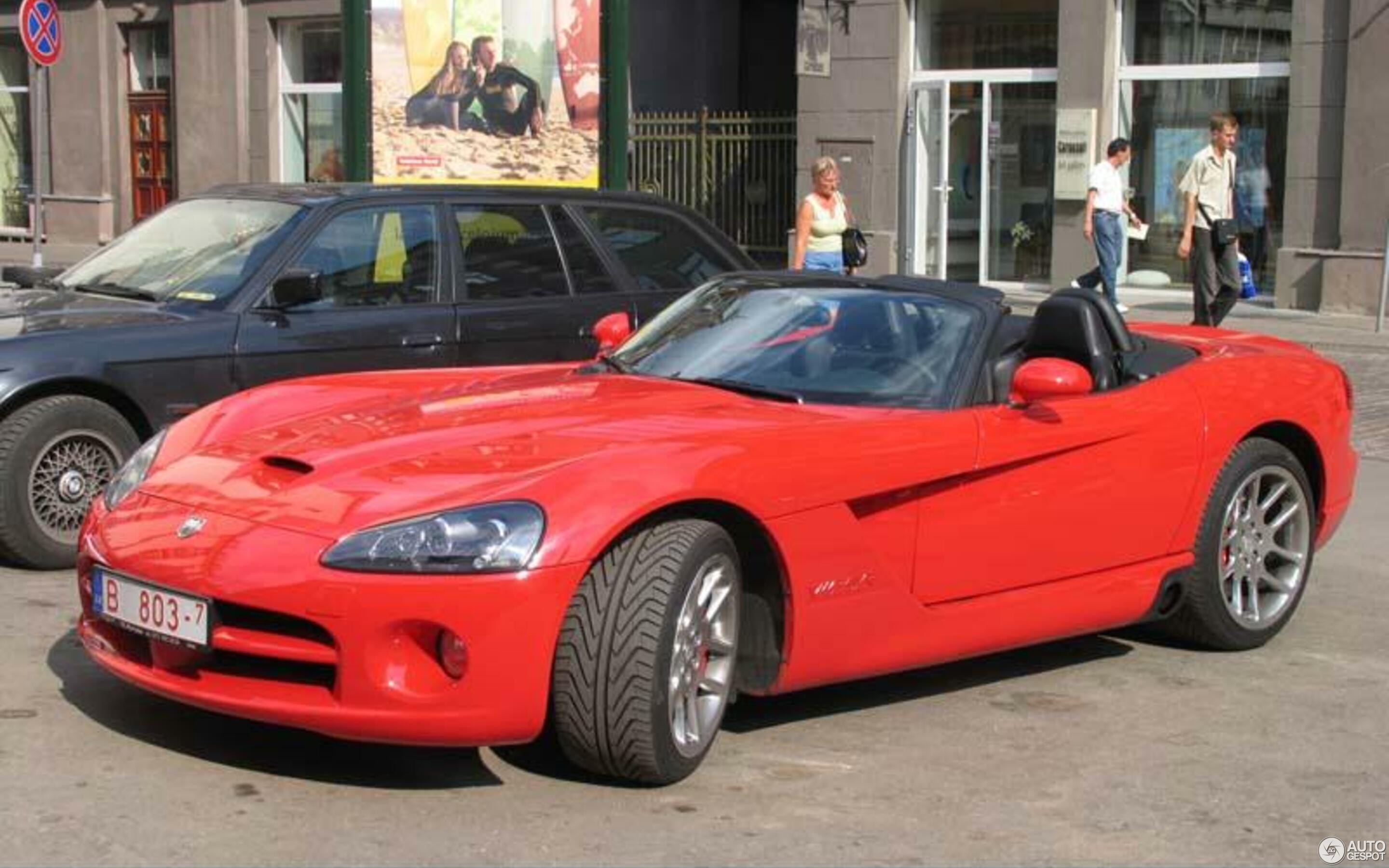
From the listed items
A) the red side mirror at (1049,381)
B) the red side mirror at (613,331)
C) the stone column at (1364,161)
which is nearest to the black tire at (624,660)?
the red side mirror at (1049,381)

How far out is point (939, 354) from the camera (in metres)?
5.80

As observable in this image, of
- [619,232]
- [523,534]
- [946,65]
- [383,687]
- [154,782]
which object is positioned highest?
[946,65]

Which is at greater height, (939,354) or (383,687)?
(939,354)

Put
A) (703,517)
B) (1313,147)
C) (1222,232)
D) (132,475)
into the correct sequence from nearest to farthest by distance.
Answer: (703,517) < (132,475) < (1222,232) < (1313,147)

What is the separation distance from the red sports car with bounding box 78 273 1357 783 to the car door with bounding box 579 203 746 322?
223 centimetres

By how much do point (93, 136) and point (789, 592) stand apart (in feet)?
87.4

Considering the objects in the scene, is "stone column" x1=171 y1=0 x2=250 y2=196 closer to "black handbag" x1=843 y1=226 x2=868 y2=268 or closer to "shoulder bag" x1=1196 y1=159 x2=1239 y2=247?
"black handbag" x1=843 y1=226 x2=868 y2=268

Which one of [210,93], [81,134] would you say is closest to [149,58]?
[81,134]

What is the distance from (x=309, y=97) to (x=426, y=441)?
933 inches

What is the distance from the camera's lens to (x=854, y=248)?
1344 cm

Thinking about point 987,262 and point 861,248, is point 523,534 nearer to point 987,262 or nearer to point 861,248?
point 861,248

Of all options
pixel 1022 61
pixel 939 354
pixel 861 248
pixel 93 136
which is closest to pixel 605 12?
pixel 861 248

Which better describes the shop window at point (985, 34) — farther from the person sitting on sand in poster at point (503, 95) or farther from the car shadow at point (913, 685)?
the car shadow at point (913, 685)

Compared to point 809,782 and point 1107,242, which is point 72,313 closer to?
point 809,782
